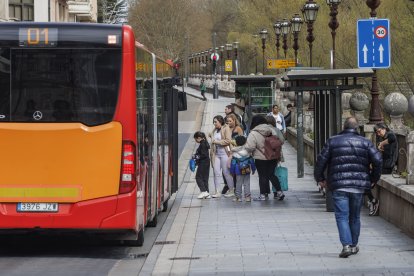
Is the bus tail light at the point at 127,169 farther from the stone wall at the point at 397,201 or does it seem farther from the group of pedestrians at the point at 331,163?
the stone wall at the point at 397,201

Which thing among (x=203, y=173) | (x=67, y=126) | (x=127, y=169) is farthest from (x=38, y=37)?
(x=203, y=173)

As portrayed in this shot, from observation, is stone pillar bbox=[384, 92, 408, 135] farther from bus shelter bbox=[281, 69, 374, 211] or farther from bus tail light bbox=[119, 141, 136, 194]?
bus tail light bbox=[119, 141, 136, 194]

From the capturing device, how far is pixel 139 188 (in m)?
14.1

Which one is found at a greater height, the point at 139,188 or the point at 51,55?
the point at 51,55

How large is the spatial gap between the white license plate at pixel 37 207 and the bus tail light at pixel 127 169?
2.66ft

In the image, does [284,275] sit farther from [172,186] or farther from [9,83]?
[172,186]

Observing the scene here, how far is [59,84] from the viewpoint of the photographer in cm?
1349

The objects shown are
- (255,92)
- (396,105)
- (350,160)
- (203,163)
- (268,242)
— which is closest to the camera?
(350,160)

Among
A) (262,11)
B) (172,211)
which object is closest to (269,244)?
(172,211)

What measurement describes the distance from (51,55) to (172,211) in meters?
8.03

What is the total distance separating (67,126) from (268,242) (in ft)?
11.0

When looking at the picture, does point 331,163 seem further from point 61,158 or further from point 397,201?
point 397,201

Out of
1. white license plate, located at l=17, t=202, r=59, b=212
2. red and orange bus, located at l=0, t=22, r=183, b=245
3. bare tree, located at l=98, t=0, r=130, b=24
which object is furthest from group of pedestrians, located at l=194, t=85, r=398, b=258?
bare tree, located at l=98, t=0, r=130, b=24

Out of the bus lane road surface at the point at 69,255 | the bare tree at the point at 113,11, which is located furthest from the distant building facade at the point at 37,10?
the bare tree at the point at 113,11
